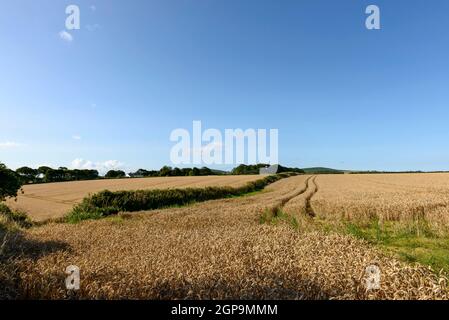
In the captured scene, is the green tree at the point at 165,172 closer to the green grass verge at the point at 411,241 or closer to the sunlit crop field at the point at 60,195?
the sunlit crop field at the point at 60,195

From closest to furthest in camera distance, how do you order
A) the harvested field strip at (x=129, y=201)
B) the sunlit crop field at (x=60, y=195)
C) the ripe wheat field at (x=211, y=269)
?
the ripe wheat field at (x=211, y=269), the harvested field strip at (x=129, y=201), the sunlit crop field at (x=60, y=195)

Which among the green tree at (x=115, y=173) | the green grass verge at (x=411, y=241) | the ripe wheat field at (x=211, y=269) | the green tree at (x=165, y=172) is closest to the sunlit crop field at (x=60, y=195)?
the ripe wheat field at (x=211, y=269)

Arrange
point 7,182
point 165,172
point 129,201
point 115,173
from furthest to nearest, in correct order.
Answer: point 115,173
point 165,172
point 129,201
point 7,182


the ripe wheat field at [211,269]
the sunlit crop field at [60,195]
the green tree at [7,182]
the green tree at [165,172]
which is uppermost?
the green tree at [165,172]

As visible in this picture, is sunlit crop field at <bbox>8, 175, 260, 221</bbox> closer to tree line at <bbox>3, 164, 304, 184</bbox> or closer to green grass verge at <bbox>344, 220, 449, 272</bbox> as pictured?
green grass verge at <bbox>344, 220, 449, 272</bbox>

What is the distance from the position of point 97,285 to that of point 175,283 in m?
1.35

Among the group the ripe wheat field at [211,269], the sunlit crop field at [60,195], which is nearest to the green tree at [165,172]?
the sunlit crop field at [60,195]

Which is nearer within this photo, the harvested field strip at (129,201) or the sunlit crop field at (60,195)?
the harvested field strip at (129,201)

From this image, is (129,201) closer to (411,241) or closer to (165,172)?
(411,241)

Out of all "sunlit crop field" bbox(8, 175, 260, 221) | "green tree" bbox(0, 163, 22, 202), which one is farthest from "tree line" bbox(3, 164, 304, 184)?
"green tree" bbox(0, 163, 22, 202)

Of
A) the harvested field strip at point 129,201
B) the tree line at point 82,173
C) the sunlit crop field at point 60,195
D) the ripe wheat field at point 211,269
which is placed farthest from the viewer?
the tree line at point 82,173

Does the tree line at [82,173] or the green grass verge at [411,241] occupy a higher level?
the tree line at [82,173]

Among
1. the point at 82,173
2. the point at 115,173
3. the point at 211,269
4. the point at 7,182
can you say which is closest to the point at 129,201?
the point at 7,182
